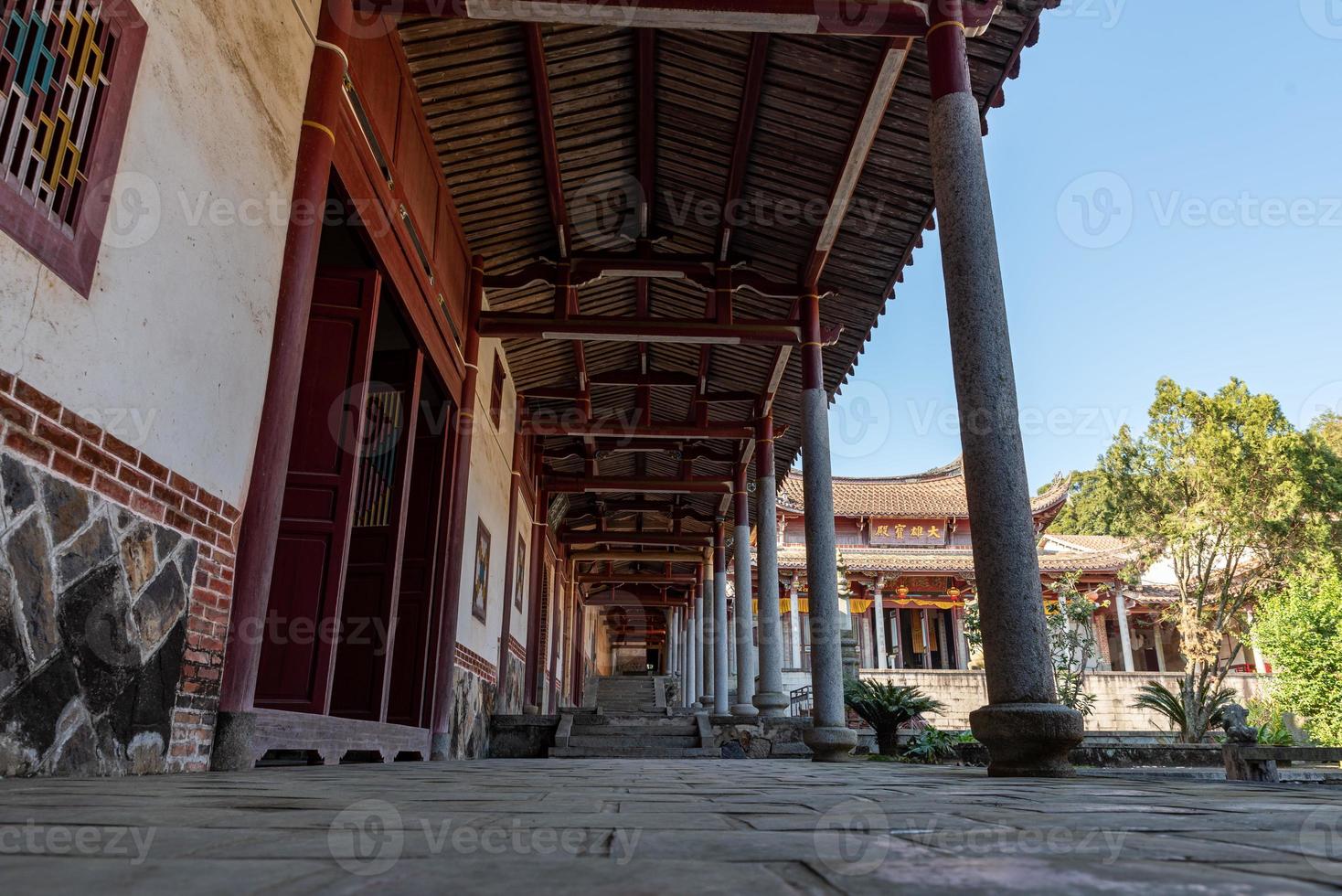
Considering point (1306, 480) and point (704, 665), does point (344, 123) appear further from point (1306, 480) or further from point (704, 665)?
point (1306, 480)

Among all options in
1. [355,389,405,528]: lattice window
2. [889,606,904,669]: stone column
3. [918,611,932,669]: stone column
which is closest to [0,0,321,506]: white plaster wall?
[355,389,405,528]: lattice window

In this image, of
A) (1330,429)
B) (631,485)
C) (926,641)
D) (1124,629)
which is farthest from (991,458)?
(1330,429)

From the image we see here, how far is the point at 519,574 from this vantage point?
1377 cm

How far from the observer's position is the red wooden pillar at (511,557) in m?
11.9

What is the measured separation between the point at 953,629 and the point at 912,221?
2458cm

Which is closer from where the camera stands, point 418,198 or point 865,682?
point 418,198

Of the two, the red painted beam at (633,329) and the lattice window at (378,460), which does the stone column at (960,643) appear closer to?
the red painted beam at (633,329)

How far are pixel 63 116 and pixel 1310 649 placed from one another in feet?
72.9

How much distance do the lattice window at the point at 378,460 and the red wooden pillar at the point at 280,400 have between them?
301cm

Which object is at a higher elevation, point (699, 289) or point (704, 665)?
point (699, 289)

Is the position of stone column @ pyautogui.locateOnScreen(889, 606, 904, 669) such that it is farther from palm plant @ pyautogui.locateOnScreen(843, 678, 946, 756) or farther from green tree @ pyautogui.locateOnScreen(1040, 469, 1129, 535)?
palm plant @ pyautogui.locateOnScreen(843, 678, 946, 756)

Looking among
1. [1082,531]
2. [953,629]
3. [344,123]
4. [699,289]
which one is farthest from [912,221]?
[1082,531]

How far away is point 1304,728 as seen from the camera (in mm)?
18422

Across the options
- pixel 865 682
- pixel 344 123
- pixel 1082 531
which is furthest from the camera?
pixel 1082 531
